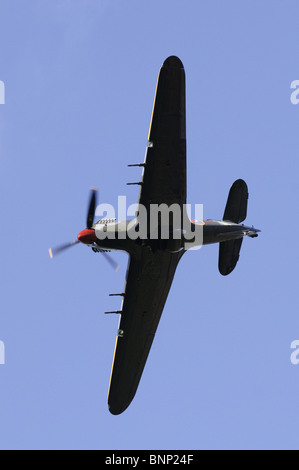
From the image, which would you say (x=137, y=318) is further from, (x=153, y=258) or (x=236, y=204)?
(x=236, y=204)

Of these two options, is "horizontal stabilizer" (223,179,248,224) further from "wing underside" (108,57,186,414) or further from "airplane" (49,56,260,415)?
"wing underside" (108,57,186,414)

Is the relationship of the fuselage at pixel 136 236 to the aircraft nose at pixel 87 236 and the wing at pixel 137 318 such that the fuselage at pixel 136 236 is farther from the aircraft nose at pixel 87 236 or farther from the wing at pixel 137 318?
the wing at pixel 137 318

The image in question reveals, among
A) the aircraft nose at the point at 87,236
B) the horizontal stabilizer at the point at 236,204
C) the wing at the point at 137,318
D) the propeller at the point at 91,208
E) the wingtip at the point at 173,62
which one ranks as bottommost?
the wing at the point at 137,318

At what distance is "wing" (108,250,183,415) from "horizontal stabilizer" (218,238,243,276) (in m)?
2.44

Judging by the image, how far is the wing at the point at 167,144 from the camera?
94.8 ft

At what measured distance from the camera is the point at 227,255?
3369 cm

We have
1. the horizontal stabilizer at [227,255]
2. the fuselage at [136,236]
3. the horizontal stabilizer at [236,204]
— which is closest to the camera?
the fuselage at [136,236]

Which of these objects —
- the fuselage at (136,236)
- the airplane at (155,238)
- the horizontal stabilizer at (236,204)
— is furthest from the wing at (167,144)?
the horizontal stabilizer at (236,204)

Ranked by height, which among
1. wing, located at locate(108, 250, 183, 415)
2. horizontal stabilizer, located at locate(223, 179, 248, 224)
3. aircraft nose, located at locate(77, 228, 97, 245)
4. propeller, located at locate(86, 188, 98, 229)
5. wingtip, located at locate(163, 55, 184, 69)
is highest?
wingtip, located at locate(163, 55, 184, 69)

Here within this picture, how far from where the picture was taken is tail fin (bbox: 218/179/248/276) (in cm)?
3338

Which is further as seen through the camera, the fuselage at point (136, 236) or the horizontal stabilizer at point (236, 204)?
the horizontal stabilizer at point (236, 204)

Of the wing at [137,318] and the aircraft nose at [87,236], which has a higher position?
the aircraft nose at [87,236]

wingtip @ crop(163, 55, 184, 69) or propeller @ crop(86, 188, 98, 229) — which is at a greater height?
wingtip @ crop(163, 55, 184, 69)

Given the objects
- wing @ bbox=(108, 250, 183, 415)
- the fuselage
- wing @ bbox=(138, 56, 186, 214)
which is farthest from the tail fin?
wing @ bbox=(138, 56, 186, 214)
